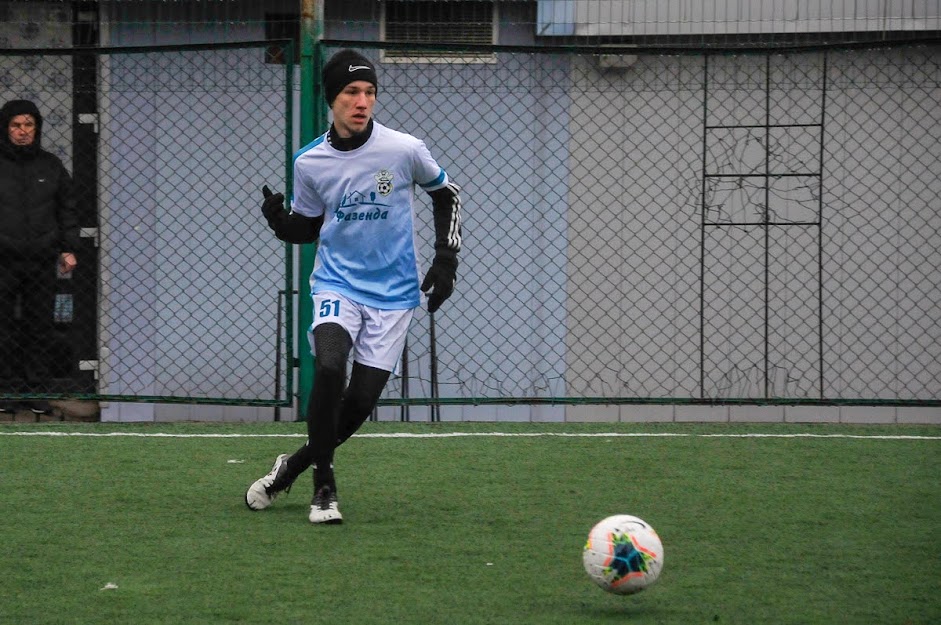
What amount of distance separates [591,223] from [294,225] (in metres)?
5.08

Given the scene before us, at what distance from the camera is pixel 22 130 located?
8.99 m

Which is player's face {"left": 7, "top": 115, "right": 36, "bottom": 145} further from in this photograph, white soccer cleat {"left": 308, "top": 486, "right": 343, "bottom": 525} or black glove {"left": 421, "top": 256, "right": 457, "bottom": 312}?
white soccer cleat {"left": 308, "top": 486, "right": 343, "bottom": 525}

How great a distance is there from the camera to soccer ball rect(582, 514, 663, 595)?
396 cm

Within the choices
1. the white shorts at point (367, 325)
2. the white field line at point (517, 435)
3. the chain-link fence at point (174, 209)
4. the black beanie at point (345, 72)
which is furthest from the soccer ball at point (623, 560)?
the chain-link fence at point (174, 209)

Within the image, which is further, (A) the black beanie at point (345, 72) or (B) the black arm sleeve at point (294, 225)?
(B) the black arm sleeve at point (294, 225)

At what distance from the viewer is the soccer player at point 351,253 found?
5371 mm

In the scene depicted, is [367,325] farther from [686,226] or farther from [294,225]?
[686,226]

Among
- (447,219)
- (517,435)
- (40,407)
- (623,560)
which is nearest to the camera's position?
(623,560)

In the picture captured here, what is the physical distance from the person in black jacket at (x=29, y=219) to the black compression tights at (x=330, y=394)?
4142mm

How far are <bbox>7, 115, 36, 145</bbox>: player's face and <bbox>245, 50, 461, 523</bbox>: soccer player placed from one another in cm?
406

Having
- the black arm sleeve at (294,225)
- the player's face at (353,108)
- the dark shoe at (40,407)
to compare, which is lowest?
the dark shoe at (40,407)

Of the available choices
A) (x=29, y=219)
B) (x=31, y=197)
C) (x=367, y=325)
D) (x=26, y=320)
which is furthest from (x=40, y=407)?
(x=367, y=325)

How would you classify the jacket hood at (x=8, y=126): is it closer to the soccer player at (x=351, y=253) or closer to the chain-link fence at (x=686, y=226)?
the chain-link fence at (x=686, y=226)

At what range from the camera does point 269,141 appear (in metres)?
10.3
